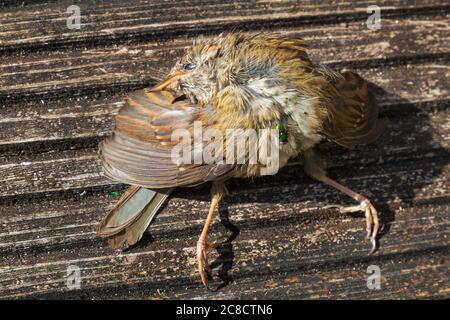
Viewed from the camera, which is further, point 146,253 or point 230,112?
point 146,253

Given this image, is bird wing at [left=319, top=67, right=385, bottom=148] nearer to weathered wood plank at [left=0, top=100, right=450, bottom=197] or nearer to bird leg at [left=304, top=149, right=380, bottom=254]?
bird leg at [left=304, top=149, right=380, bottom=254]

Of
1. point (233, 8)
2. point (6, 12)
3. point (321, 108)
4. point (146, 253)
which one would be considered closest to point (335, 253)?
point (321, 108)

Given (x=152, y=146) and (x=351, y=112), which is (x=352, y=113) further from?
(x=152, y=146)

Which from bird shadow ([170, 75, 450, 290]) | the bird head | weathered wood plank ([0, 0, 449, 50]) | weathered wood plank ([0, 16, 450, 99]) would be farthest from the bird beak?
bird shadow ([170, 75, 450, 290])

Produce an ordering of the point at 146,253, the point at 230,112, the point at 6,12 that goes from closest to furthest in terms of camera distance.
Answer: the point at 230,112, the point at 146,253, the point at 6,12

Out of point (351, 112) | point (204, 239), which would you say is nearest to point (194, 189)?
point (204, 239)

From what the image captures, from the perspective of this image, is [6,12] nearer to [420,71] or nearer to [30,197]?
[30,197]

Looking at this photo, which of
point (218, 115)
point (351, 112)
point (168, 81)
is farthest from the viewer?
point (351, 112)
